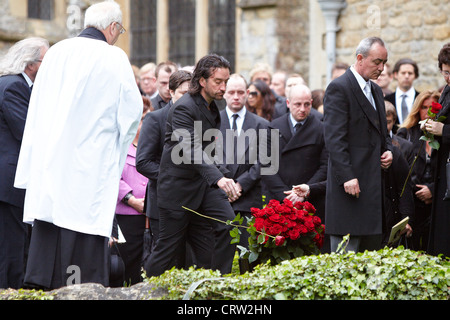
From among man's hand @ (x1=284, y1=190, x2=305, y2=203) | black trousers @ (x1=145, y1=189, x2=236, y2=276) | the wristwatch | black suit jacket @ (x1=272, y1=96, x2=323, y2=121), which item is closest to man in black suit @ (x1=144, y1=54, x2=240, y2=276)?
black trousers @ (x1=145, y1=189, x2=236, y2=276)

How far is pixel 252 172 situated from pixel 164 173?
131 centimetres

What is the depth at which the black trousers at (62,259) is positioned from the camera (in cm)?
584

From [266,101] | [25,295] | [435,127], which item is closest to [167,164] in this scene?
→ [435,127]

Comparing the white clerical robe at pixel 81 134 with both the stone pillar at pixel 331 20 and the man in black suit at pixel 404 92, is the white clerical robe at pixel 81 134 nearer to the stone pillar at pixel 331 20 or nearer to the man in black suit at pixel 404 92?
the man in black suit at pixel 404 92

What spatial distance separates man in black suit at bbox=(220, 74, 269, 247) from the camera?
7969 millimetres

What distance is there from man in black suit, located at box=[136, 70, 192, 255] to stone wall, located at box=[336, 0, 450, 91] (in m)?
5.59

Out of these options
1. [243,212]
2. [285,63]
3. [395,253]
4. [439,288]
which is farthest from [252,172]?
[285,63]

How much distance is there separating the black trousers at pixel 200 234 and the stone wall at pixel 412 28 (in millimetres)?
6162

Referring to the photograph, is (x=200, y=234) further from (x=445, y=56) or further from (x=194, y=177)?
(x=445, y=56)

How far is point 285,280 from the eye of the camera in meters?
4.73

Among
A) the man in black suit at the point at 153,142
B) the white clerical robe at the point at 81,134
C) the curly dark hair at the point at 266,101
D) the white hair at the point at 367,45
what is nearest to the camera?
the white clerical robe at the point at 81,134

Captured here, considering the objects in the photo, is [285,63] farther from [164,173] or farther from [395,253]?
[395,253]

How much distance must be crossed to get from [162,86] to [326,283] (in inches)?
199

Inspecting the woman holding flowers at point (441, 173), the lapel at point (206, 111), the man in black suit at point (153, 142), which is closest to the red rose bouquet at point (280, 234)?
the lapel at point (206, 111)
